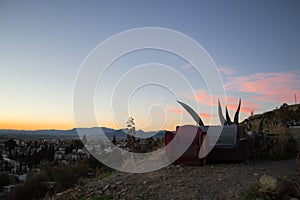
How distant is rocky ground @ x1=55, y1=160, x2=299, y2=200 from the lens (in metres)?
4.59

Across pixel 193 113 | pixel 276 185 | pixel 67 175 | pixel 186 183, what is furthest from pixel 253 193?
pixel 67 175

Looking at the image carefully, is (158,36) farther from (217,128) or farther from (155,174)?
(155,174)

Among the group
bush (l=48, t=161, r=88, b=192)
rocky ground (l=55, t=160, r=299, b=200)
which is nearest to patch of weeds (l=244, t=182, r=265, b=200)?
rocky ground (l=55, t=160, r=299, b=200)

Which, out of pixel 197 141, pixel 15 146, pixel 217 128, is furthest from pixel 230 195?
pixel 15 146

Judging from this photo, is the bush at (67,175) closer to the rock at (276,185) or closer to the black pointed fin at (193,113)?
the black pointed fin at (193,113)

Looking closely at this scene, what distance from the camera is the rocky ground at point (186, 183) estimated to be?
4590 millimetres

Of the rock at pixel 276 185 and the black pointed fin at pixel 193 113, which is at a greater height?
the black pointed fin at pixel 193 113

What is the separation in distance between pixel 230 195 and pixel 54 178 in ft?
17.9

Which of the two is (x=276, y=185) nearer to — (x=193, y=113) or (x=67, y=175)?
(x=193, y=113)

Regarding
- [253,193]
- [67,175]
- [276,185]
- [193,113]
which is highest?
[193,113]

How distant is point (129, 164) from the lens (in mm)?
7969

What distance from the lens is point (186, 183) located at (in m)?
5.13

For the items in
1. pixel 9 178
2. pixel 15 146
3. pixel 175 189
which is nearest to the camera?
pixel 175 189

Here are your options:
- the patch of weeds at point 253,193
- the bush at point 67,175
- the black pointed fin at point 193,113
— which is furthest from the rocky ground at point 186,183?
the black pointed fin at point 193,113
